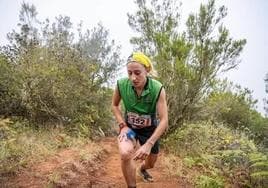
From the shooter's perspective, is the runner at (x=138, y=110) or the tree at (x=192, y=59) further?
the tree at (x=192, y=59)

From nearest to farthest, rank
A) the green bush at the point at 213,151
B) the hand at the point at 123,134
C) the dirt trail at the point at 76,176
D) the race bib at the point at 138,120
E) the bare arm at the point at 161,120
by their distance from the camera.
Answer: the bare arm at the point at 161,120 → the hand at the point at 123,134 → the race bib at the point at 138,120 → the dirt trail at the point at 76,176 → the green bush at the point at 213,151

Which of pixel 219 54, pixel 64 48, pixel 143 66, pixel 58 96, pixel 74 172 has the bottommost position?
pixel 74 172

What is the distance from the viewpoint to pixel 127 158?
471cm

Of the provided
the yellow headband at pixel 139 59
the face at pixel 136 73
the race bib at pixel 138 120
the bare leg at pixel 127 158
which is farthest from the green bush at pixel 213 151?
the yellow headband at pixel 139 59

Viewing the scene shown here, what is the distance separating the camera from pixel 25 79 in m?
11.7

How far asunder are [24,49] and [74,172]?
686 centimetres

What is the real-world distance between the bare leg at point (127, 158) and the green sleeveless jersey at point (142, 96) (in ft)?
1.43

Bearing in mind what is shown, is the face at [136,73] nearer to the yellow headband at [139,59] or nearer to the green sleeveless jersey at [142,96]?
the yellow headband at [139,59]

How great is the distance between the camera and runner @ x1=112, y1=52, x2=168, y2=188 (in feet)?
15.5

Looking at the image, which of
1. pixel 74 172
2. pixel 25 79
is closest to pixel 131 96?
pixel 74 172

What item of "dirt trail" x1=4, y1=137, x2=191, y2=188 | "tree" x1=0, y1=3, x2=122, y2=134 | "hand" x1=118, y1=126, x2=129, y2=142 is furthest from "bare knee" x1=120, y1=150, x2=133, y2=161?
"tree" x1=0, y1=3, x2=122, y2=134

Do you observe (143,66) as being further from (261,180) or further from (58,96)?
(58,96)

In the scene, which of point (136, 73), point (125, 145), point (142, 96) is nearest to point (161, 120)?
point (142, 96)

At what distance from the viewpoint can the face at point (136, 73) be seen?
4723 mm
